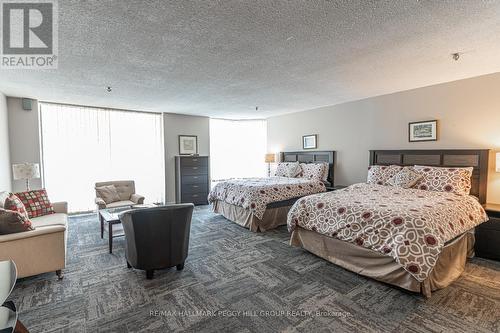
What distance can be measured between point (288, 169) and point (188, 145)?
2852 mm

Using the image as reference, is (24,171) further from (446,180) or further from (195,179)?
(446,180)

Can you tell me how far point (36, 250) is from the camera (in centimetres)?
256

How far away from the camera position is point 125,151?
19.6 feet

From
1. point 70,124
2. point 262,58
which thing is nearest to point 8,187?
point 70,124

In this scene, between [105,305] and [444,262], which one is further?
[444,262]

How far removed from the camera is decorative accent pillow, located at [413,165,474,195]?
3.48m

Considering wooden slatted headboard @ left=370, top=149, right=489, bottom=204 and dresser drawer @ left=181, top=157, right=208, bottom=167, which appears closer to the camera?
wooden slatted headboard @ left=370, top=149, right=489, bottom=204

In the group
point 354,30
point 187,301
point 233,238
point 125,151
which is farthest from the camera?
point 125,151

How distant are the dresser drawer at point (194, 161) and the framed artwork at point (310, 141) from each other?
2674mm

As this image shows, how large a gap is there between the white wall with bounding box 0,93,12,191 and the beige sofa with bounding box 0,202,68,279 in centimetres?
241

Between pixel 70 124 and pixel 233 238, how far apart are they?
4.40 m

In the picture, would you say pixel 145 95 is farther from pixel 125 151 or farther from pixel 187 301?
pixel 187 301

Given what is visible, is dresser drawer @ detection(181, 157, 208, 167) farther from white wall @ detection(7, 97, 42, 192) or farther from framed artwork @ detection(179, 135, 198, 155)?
white wall @ detection(7, 97, 42, 192)

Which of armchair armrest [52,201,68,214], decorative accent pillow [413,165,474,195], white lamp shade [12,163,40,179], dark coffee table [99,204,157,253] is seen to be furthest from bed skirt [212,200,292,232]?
white lamp shade [12,163,40,179]
